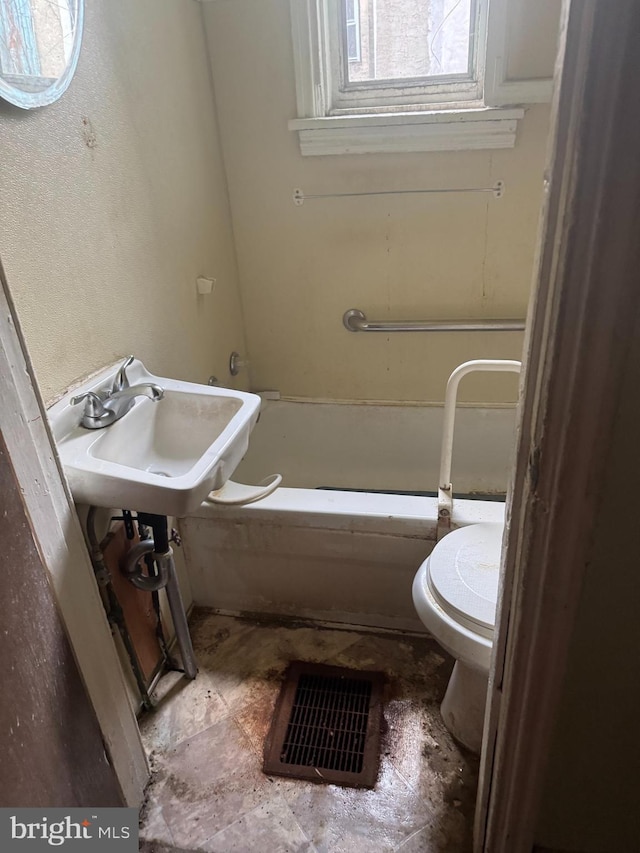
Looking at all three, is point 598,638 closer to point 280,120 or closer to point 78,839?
point 78,839

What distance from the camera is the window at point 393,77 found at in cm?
181

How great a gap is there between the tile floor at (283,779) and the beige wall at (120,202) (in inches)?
36.0

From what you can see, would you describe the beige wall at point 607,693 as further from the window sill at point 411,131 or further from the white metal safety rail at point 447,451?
the window sill at point 411,131

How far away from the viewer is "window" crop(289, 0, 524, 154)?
181 centimetres

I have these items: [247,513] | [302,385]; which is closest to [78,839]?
[247,513]

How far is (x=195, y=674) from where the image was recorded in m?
1.56

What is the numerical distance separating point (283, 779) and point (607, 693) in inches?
34.6

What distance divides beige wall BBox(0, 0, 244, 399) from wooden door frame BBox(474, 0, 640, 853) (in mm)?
942

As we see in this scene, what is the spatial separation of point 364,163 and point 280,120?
338 mm

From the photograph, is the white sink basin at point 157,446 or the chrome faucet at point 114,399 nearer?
the white sink basin at point 157,446

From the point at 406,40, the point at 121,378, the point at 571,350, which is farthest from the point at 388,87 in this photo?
the point at 571,350

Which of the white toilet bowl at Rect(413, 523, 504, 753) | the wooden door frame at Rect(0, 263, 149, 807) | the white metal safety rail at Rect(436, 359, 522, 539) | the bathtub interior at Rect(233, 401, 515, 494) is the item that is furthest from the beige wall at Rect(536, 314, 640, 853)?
the bathtub interior at Rect(233, 401, 515, 494)

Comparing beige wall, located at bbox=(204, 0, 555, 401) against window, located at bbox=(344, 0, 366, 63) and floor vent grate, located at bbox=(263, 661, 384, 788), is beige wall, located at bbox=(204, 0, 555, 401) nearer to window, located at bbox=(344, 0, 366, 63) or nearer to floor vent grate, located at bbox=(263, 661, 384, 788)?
window, located at bbox=(344, 0, 366, 63)

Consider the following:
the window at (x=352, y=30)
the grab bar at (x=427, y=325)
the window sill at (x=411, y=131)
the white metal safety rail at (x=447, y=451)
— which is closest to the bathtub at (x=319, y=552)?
the white metal safety rail at (x=447, y=451)
